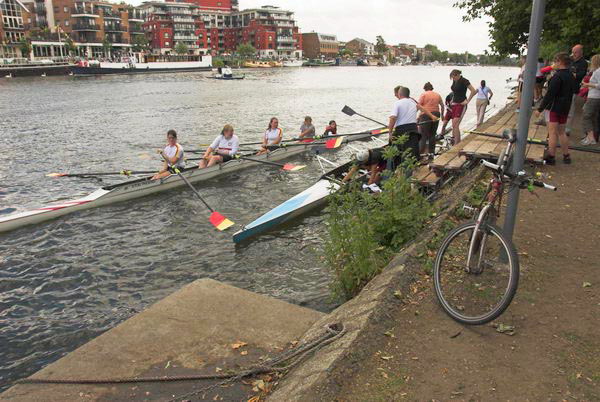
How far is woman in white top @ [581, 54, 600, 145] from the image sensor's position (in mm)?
10234

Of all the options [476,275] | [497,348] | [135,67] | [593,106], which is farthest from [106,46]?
[497,348]

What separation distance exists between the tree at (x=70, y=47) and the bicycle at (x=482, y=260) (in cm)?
12195

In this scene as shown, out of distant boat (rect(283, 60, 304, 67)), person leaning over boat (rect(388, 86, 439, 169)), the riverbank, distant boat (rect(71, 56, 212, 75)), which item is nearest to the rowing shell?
person leaning over boat (rect(388, 86, 439, 169))

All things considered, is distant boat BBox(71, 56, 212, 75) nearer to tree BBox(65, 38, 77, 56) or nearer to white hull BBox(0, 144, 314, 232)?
tree BBox(65, 38, 77, 56)

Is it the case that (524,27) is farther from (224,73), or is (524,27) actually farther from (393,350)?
(224,73)

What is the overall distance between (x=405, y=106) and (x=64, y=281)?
8.18 metres

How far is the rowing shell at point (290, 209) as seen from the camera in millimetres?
10430

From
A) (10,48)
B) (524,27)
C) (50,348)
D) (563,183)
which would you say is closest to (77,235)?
(50,348)

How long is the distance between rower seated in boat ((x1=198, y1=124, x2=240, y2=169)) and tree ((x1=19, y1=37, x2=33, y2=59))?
10577 centimetres

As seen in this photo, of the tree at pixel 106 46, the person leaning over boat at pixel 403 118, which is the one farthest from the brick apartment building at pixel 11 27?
the person leaning over boat at pixel 403 118

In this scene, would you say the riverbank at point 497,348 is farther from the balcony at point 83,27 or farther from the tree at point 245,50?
the tree at point 245,50

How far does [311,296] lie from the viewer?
788cm

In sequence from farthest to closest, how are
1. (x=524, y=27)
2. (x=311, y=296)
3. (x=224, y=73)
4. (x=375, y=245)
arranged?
(x=224, y=73)
(x=524, y=27)
(x=311, y=296)
(x=375, y=245)

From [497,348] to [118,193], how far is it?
11.6m
